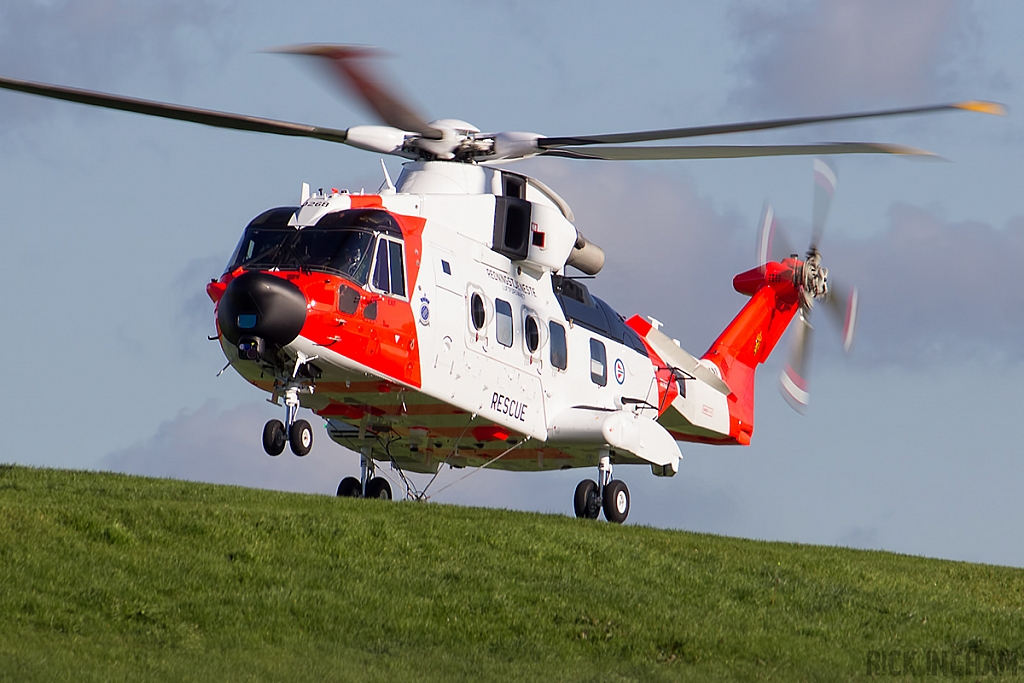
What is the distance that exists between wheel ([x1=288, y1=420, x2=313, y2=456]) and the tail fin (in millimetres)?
9875

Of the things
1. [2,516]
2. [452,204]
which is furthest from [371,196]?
[2,516]

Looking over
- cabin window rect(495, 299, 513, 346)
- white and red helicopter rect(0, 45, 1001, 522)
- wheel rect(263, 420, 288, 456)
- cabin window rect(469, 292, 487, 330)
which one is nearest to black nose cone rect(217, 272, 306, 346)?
white and red helicopter rect(0, 45, 1001, 522)

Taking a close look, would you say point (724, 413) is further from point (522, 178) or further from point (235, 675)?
point (235, 675)

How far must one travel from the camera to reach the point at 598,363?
20.1 metres

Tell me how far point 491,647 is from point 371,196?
6.63 meters

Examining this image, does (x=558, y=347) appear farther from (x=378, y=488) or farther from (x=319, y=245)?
(x=319, y=245)

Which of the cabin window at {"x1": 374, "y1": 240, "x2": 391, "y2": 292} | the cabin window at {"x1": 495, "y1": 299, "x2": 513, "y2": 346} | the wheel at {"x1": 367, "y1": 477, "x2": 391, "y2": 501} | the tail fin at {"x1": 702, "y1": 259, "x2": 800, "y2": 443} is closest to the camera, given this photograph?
the cabin window at {"x1": 374, "y1": 240, "x2": 391, "y2": 292}

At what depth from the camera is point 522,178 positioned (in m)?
19.0

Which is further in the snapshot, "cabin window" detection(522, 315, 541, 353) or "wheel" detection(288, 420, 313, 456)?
"cabin window" detection(522, 315, 541, 353)

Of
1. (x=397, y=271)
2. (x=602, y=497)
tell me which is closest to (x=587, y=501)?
(x=602, y=497)

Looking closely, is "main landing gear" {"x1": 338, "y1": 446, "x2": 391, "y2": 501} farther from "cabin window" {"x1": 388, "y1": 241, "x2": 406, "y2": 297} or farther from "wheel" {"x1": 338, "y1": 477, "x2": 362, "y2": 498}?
"cabin window" {"x1": 388, "y1": 241, "x2": 406, "y2": 297}

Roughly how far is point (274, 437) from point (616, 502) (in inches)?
229

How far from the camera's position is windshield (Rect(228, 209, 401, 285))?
16.0 metres

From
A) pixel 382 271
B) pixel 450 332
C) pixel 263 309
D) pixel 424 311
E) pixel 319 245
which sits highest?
pixel 319 245
